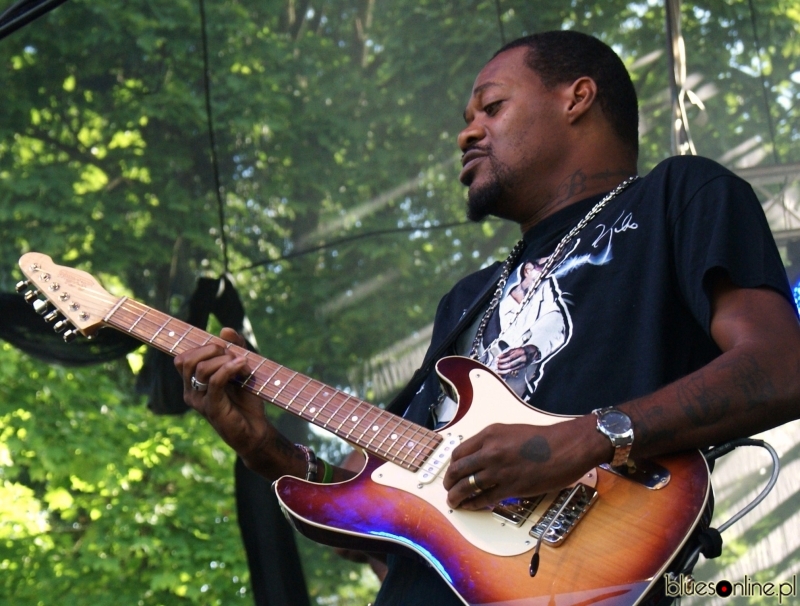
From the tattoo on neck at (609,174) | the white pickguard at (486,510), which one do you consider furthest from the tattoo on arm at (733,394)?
the tattoo on neck at (609,174)

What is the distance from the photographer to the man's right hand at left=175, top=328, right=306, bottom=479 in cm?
209

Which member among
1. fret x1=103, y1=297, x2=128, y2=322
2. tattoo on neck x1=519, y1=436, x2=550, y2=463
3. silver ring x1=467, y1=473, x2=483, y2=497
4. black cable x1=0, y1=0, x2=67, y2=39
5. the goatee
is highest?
black cable x1=0, y1=0, x2=67, y2=39

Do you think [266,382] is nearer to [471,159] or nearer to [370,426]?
[370,426]

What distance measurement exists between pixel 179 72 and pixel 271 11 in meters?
0.58

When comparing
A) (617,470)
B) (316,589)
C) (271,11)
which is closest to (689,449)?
(617,470)

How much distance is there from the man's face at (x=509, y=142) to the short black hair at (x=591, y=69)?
54 mm

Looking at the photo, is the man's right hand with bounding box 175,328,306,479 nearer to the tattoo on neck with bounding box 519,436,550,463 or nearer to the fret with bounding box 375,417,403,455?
the fret with bounding box 375,417,403,455

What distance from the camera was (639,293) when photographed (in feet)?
6.18

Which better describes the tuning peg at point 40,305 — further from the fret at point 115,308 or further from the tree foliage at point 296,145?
the tree foliage at point 296,145

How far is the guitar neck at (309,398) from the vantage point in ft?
6.31

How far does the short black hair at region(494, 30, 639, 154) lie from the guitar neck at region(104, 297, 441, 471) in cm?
100

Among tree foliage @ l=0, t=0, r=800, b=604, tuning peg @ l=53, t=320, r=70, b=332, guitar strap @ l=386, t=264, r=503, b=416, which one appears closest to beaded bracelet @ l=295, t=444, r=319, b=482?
guitar strap @ l=386, t=264, r=503, b=416

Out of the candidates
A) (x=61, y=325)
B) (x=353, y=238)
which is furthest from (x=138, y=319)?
(x=353, y=238)

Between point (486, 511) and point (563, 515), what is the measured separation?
0.47 feet
